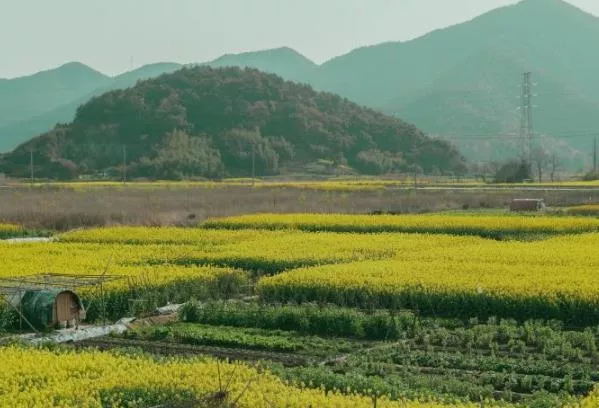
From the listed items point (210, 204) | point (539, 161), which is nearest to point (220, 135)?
point (539, 161)

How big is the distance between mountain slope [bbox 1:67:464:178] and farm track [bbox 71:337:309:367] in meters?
79.3

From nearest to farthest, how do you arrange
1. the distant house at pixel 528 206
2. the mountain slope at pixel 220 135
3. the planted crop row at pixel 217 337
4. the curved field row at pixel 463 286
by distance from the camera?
the planted crop row at pixel 217 337 → the curved field row at pixel 463 286 → the distant house at pixel 528 206 → the mountain slope at pixel 220 135

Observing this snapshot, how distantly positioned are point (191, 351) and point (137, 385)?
4.44 metres

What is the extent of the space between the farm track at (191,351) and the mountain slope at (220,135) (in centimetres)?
7930

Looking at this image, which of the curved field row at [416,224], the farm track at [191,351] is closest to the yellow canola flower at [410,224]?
the curved field row at [416,224]

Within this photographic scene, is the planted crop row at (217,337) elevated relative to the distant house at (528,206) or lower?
lower

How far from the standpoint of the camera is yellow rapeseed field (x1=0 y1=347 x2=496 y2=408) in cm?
1025

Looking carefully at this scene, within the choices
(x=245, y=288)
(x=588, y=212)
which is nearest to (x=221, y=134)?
(x=588, y=212)

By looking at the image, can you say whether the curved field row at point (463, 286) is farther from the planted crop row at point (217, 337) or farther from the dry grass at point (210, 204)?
the dry grass at point (210, 204)

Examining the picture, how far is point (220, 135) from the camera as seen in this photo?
10644 cm

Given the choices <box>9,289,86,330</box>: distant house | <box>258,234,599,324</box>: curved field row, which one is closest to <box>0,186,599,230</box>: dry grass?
<box>258,234,599,324</box>: curved field row

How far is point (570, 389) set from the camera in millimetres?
12531

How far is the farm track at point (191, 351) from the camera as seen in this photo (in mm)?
14864

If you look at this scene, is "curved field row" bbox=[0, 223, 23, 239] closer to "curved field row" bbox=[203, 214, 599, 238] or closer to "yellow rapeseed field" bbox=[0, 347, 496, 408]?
"curved field row" bbox=[203, 214, 599, 238]
